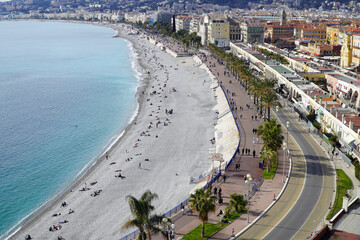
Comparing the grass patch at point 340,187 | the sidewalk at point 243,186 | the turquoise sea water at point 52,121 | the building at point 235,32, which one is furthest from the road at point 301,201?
the building at point 235,32

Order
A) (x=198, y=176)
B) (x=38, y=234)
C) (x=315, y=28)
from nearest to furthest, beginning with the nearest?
(x=38, y=234)
(x=198, y=176)
(x=315, y=28)

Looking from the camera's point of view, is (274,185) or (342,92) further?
(342,92)

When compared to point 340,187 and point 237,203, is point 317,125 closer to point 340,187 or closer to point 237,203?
point 340,187

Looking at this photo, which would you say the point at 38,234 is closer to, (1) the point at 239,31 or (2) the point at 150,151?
(2) the point at 150,151

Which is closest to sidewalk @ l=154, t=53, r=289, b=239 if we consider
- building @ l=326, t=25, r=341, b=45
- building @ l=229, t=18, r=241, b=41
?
building @ l=326, t=25, r=341, b=45

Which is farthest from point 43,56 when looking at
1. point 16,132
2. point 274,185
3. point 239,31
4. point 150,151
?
point 274,185

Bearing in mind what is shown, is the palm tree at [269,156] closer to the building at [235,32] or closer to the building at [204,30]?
the building at [235,32]
